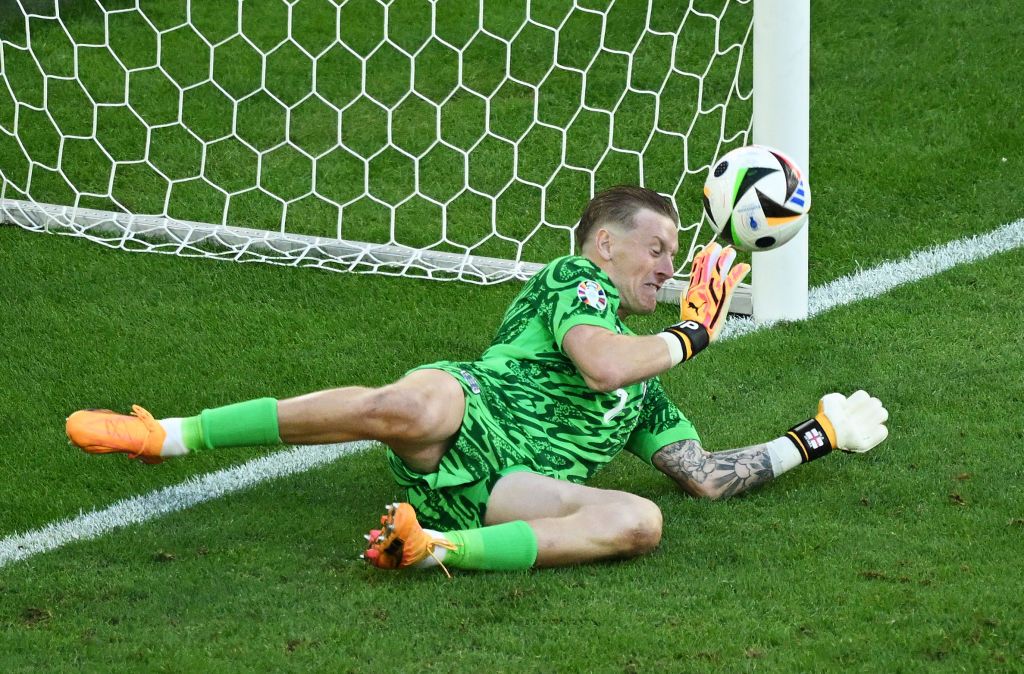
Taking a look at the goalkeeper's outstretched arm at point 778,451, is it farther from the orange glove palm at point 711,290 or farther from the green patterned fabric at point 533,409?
the orange glove palm at point 711,290

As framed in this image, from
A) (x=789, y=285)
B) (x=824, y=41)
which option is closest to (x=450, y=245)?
(x=789, y=285)

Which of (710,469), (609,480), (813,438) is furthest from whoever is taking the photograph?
(609,480)

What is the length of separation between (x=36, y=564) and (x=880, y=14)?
617 cm

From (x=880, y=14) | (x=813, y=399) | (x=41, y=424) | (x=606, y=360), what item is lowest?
(x=41, y=424)

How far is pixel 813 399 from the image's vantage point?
5.12 m

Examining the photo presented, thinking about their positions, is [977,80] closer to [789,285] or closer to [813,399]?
[789,285]

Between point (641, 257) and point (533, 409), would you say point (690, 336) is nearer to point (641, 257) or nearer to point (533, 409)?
point (641, 257)

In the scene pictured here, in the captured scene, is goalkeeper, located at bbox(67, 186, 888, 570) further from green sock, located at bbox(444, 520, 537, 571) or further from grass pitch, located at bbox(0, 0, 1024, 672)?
grass pitch, located at bbox(0, 0, 1024, 672)

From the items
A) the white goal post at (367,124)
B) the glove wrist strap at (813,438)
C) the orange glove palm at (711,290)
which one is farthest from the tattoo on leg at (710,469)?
the white goal post at (367,124)

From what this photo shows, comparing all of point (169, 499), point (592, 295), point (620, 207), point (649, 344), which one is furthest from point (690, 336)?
point (169, 499)

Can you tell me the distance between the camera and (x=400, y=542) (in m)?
3.60

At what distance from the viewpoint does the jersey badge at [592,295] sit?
397cm

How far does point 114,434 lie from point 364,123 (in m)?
4.31

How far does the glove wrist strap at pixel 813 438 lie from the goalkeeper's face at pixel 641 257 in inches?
24.7
